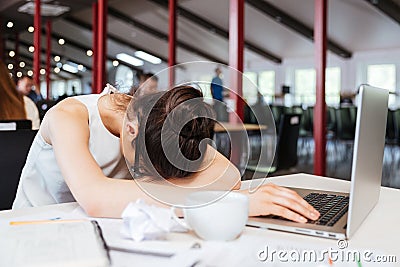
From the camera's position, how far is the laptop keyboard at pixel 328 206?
0.88 m

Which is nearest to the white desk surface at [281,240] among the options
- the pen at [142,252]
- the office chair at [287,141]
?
the pen at [142,252]

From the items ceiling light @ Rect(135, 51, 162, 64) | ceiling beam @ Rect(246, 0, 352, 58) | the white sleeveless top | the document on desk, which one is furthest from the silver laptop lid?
ceiling light @ Rect(135, 51, 162, 64)

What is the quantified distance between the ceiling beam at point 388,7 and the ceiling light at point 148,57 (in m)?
7.70

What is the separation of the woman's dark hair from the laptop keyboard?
0.29 m

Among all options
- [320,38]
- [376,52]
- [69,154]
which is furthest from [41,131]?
[376,52]

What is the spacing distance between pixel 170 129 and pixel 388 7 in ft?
29.1

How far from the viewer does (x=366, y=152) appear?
0.83 meters

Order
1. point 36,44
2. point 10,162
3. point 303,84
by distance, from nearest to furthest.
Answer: point 10,162, point 36,44, point 303,84

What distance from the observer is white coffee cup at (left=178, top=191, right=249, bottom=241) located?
74cm

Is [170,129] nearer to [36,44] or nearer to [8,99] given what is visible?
[8,99]

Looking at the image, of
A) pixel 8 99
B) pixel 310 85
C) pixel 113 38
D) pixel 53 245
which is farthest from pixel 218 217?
pixel 113 38

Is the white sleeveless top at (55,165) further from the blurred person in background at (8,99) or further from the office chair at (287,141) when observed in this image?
the office chair at (287,141)

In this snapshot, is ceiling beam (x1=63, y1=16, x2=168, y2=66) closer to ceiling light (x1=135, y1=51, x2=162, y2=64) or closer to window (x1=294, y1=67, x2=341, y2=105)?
ceiling light (x1=135, y1=51, x2=162, y2=64)

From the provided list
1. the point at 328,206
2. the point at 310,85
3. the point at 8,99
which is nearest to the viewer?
the point at 328,206
